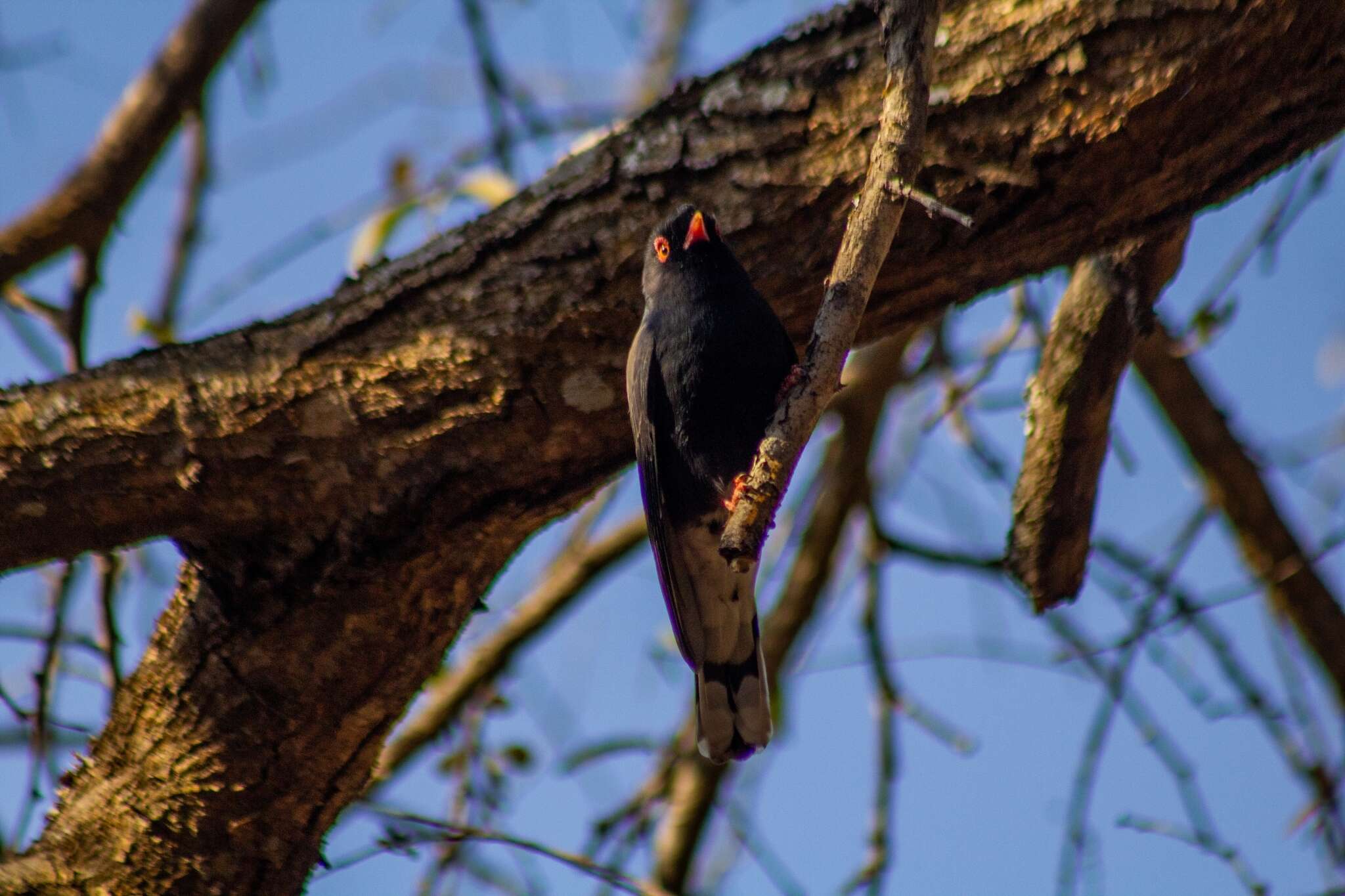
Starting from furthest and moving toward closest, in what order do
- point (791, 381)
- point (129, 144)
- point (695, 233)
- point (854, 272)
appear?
point (129, 144)
point (695, 233)
point (791, 381)
point (854, 272)

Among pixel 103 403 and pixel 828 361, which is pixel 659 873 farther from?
pixel 828 361

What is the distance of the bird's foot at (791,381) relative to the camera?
1.94m

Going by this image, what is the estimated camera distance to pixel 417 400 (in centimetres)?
262

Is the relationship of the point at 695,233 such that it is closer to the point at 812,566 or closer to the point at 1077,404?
the point at 1077,404

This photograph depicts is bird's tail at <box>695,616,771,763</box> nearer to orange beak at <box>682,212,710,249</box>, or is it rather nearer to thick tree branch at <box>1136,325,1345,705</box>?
orange beak at <box>682,212,710,249</box>

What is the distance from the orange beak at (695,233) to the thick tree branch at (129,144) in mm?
1843

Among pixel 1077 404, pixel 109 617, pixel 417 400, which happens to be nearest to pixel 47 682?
pixel 109 617

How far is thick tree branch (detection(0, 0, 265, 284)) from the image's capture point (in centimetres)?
353

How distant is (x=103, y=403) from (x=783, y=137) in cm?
154

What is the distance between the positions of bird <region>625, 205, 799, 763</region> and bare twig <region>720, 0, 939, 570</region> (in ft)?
2.29

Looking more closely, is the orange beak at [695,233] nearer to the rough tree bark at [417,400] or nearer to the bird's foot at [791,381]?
the rough tree bark at [417,400]

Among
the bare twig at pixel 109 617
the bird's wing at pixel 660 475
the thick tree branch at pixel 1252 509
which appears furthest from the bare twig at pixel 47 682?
the thick tree branch at pixel 1252 509

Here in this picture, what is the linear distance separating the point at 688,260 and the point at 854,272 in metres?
Result: 1.02

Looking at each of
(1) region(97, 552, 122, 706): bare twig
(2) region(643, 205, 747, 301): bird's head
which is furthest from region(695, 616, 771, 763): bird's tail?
(1) region(97, 552, 122, 706): bare twig
